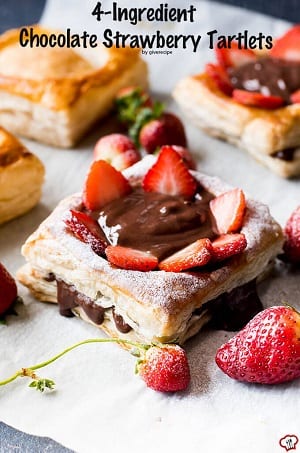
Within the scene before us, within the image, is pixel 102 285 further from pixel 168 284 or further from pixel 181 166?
pixel 181 166

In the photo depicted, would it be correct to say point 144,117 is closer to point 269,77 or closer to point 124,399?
point 269,77

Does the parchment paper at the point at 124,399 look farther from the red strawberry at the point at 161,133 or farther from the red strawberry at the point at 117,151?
the red strawberry at the point at 161,133

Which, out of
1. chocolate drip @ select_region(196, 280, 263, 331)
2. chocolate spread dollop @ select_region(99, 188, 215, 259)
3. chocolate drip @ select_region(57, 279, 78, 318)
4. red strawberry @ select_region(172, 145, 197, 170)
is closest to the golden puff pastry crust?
red strawberry @ select_region(172, 145, 197, 170)

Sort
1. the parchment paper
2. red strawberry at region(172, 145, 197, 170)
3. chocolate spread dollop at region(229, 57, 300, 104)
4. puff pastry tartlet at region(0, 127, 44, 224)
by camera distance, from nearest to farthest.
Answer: the parchment paper < puff pastry tartlet at region(0, 127, 44, 224) < red strawberry at region(172, 145, 197, 170) < chocolate spread dollop at region(229, 57, 300, 104)

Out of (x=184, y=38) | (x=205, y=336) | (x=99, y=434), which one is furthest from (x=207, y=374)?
(x=184, y=38)

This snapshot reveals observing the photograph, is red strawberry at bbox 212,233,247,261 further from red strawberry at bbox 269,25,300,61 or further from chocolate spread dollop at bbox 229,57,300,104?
red strawberry at bbox 269,25,300,61

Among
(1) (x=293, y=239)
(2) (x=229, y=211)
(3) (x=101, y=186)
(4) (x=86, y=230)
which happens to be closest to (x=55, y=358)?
(4) (x=86, y=230)
